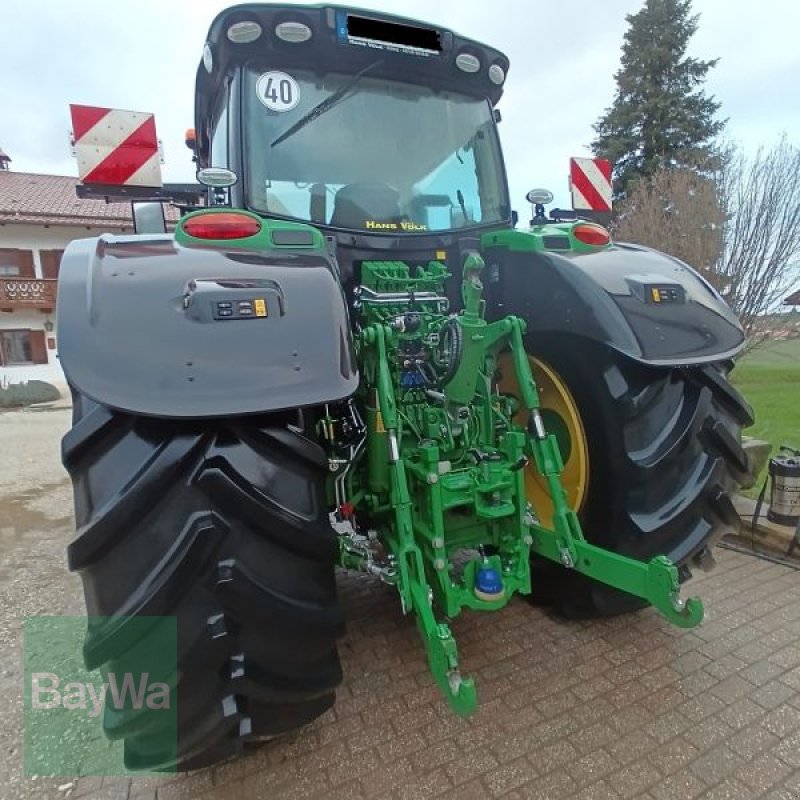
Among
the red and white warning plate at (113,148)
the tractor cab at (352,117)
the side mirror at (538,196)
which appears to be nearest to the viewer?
the tractor cab at (352,117)

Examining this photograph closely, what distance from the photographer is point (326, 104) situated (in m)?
2.39

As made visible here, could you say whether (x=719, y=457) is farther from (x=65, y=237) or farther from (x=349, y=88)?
(x=65, y=237)

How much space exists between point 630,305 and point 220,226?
1452mm

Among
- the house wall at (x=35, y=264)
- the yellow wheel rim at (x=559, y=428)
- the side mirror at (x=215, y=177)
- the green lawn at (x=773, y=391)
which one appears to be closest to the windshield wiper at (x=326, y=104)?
the side mirror at (x=215, y=177)

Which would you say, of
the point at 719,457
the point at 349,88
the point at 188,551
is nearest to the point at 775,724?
the point at 719,457

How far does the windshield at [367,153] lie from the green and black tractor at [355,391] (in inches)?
0.4

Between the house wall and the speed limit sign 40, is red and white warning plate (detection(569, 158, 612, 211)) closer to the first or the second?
the speed limit sign 40

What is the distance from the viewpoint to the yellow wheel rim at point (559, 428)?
2.30 m

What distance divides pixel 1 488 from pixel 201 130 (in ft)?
15.0

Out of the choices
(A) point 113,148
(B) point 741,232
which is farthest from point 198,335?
(B) point 741,232

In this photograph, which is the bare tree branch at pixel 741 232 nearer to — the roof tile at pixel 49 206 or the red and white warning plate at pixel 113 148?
the red and white warning plate at pixel 113 148

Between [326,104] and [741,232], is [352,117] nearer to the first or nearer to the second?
[326,104]

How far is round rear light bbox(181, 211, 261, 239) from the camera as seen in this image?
1926mm

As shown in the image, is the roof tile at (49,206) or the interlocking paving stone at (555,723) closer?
the interlocking paving stone at (555,723)
